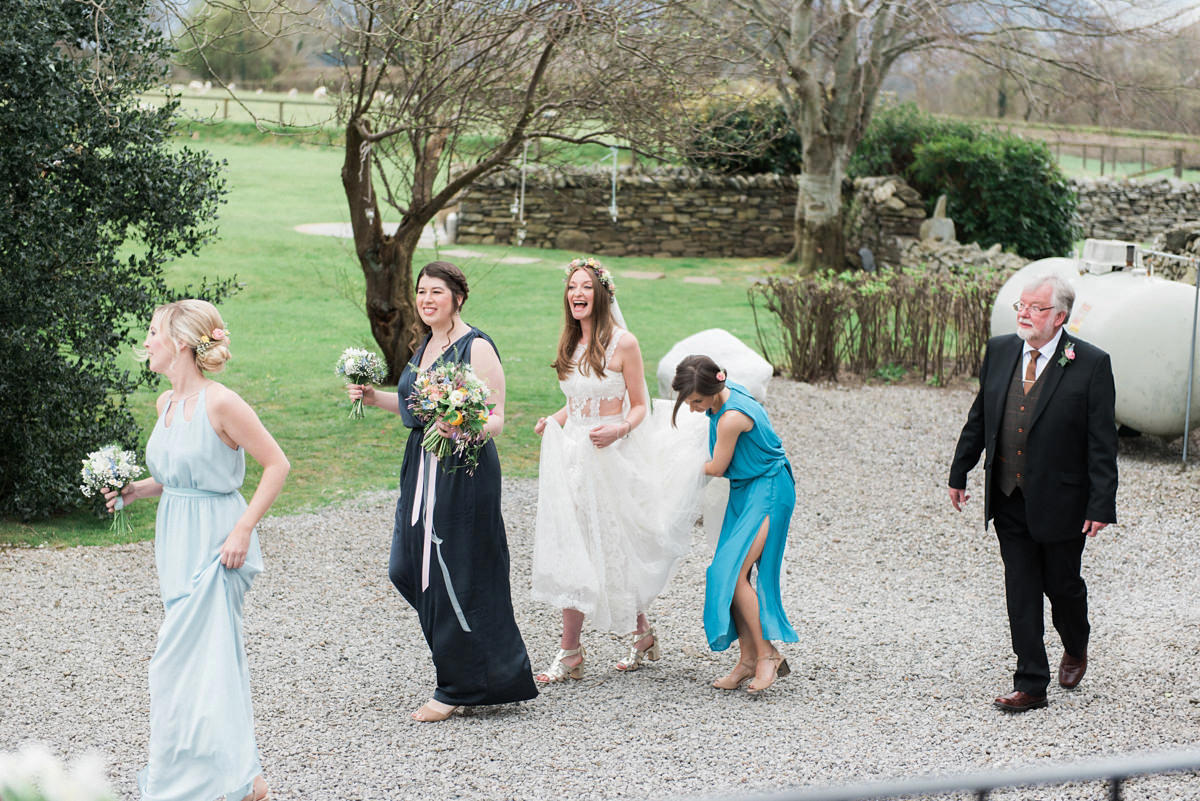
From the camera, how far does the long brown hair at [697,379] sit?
550 centimetres

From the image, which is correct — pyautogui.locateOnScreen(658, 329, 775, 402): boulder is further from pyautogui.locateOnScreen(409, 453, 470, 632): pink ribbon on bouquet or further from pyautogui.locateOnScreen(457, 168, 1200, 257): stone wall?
pyautogui.locateOnScreen(457, 168, 1200, 257): stone wall

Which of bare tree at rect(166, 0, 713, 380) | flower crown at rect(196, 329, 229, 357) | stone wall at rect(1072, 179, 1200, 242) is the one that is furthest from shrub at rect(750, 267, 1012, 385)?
stone wall at rect(1072, 179, 1200, 242)

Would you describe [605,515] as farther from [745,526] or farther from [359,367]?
[359,367]

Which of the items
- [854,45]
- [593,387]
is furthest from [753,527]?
[854,45]

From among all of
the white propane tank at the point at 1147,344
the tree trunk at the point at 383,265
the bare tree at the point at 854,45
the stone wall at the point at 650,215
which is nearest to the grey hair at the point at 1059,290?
the white propane tank at the point at 1147,344

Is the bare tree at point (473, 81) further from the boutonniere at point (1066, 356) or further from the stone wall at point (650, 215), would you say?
the stone wall at point (650, 215)

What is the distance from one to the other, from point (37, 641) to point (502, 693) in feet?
8.92

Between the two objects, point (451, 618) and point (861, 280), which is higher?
point (861, 280)

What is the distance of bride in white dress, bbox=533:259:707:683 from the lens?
573 cm

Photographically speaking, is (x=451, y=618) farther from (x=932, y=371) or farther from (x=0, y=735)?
(x=932, y=371)

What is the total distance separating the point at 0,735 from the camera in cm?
517

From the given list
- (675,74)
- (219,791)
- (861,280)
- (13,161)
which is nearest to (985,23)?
(861,280)

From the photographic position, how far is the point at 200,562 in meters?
4.39

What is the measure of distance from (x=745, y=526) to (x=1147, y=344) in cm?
615
